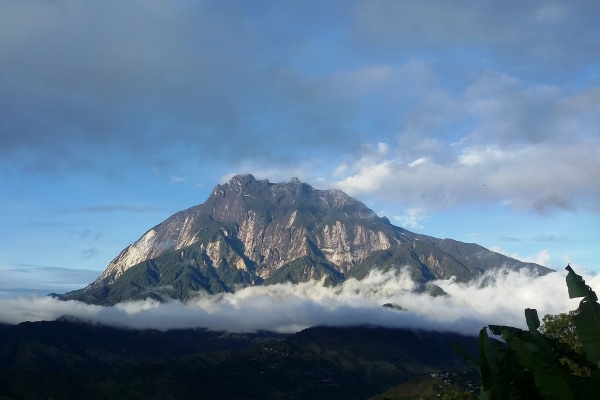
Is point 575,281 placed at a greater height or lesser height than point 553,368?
greater

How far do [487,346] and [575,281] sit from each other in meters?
3.82

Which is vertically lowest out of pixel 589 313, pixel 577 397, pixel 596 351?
pixel 577 397

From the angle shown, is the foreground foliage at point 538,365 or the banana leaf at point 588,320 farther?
the banana leaf at point 588,320

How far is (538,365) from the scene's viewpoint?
15188 mm

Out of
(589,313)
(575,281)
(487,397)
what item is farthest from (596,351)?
(487,397)

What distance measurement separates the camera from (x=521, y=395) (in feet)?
54.8

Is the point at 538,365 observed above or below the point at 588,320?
below

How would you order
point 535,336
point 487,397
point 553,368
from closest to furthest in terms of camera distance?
point 553,368, point 487,397, point 535,336

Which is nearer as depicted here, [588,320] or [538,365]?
[538,365]

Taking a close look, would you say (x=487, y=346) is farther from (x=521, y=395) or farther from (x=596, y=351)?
(x=596, y=351)

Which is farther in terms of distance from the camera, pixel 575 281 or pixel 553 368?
pixel 575 281

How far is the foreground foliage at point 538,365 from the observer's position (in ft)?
49.9

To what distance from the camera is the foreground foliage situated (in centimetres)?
1520

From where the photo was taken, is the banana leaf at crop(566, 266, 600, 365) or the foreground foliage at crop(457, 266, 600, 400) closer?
the foreground foliage at crop(457, 266, 600, 400)
